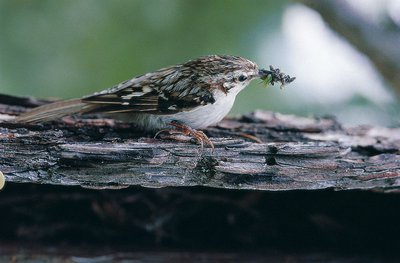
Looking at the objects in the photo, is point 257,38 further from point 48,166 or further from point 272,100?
point 48,166

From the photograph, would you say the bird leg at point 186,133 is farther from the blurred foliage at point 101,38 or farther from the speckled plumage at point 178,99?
the blurred foliage at point 101,38

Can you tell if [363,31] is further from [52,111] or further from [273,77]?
[52,111]

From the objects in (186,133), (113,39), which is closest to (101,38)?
(113,39)

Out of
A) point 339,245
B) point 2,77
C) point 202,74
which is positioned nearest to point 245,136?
point 202,74

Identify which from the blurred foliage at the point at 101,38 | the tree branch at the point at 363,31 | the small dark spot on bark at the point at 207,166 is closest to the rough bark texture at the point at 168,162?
the small dark spot on bark at the point at 207,166

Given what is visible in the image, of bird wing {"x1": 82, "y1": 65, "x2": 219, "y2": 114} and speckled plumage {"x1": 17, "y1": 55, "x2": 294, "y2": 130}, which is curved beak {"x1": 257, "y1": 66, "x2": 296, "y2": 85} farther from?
bird wing {"x1": 82, "y1": 65, "x2": 219, "y2": 114}

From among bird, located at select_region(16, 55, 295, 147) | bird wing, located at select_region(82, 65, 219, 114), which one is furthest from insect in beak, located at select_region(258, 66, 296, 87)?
bird wing, located at select_region(82, 65, 219, 114)
